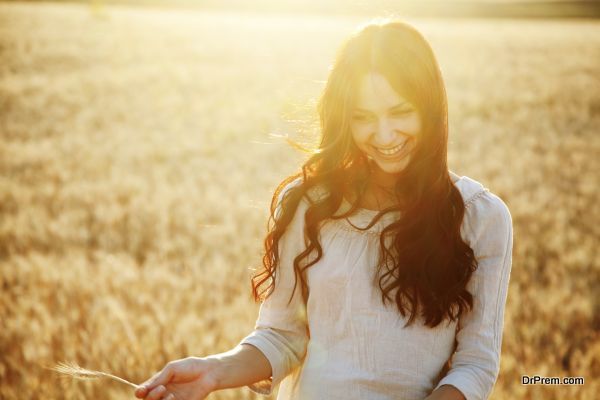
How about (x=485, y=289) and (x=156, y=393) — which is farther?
(x=485, y=289)

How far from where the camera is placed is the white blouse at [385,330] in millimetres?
1616

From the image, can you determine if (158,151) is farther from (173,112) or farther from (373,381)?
(373,381)

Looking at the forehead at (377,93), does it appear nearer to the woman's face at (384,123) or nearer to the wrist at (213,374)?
the woman's face at (384,123)

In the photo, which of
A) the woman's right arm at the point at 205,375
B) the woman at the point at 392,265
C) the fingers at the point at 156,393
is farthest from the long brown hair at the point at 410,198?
the fingers at the point at 156,393

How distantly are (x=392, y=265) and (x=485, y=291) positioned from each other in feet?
0.81

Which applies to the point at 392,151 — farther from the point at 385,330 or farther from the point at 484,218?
the point at 385,330

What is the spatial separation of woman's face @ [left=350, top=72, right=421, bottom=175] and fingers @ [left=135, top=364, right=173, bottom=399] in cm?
77

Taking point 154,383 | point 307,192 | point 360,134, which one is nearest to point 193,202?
point 307,192

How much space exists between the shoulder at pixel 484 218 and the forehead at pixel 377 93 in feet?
1.08

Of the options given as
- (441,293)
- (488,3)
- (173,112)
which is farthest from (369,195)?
(488,3)

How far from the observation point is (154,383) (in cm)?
148

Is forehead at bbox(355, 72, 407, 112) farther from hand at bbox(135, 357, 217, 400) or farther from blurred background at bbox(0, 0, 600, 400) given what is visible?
hand at bbox(135, 357, 217, 400)

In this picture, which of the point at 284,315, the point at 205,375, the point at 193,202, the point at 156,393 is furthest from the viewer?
the point at 193,202

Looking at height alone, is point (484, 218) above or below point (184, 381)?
above
